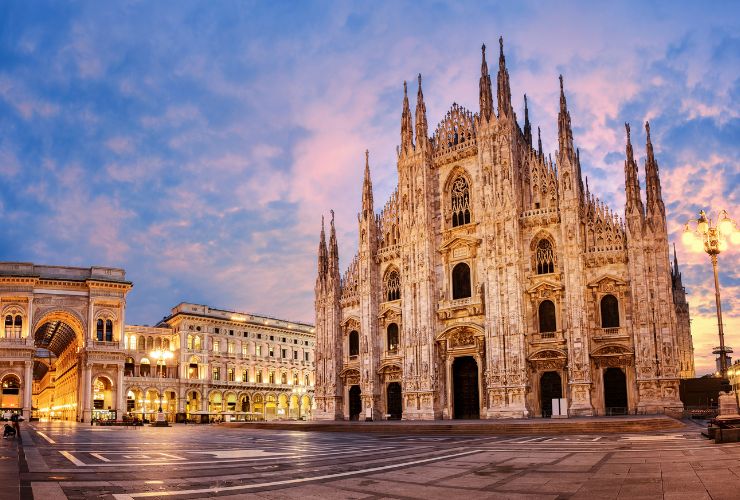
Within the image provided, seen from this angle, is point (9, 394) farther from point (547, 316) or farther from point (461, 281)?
point (547, 316)

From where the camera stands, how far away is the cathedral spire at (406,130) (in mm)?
52094

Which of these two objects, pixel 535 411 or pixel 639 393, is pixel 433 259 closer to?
pixel 535 411

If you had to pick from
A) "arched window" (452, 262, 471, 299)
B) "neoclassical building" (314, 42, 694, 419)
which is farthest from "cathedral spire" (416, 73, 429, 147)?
"arched window" (452, 262, 471, 299)

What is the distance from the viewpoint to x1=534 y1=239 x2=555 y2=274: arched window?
43.6 meters

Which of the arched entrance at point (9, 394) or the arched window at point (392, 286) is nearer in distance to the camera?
the arched window at point (392, 286)

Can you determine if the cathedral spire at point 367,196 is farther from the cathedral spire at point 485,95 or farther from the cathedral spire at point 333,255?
the cathedral spire at point 485,95

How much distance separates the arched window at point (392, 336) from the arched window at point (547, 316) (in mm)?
12330

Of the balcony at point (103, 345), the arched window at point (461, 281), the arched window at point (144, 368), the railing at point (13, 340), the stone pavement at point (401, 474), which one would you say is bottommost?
the stone pavement at point (401, 474)

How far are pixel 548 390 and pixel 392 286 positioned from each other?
602 inches

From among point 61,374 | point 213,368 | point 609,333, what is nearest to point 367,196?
point 609,333

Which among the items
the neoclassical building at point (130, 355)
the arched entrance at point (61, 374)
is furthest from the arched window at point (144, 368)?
the arched entrance at point (61, 374)

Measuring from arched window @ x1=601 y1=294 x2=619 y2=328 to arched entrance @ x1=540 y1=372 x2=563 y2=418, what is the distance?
4.72 m

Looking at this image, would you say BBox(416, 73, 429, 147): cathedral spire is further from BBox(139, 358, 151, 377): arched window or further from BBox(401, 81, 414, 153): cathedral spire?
BBox(139, 358, 151, 377): arched window

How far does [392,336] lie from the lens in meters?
51.2
